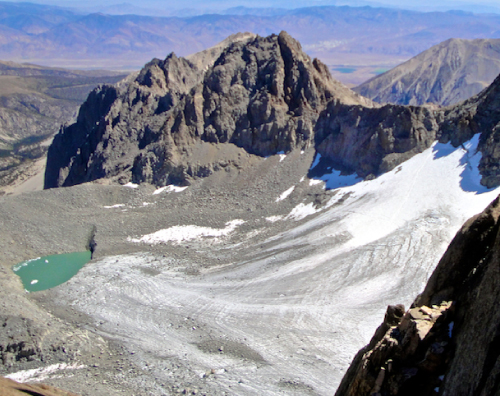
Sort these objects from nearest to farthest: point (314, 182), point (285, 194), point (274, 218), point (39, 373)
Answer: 1. point (39, 373)
2. point (274, 218)
3. point (285, 194)
4. point (314, 182)

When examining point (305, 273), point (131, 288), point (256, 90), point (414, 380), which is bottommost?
point (131, 288)

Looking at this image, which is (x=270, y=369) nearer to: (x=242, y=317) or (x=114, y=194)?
(x=242, y=317)

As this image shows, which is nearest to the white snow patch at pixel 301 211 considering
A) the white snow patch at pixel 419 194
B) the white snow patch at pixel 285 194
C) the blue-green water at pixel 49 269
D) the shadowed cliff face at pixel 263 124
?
the white snow patch at pixel 285 194

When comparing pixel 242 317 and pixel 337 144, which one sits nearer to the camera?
pixel 242 317

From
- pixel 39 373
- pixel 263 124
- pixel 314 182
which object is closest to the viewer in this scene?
pixel 39 373

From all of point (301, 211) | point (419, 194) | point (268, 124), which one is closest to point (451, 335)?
point (419, 194)

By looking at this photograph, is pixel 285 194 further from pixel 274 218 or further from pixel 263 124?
pixel 263 124

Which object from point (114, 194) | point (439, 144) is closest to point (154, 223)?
point (114, 194)

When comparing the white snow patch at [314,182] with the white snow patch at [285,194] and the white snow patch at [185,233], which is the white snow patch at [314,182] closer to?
the white snow patch at [285,194]
